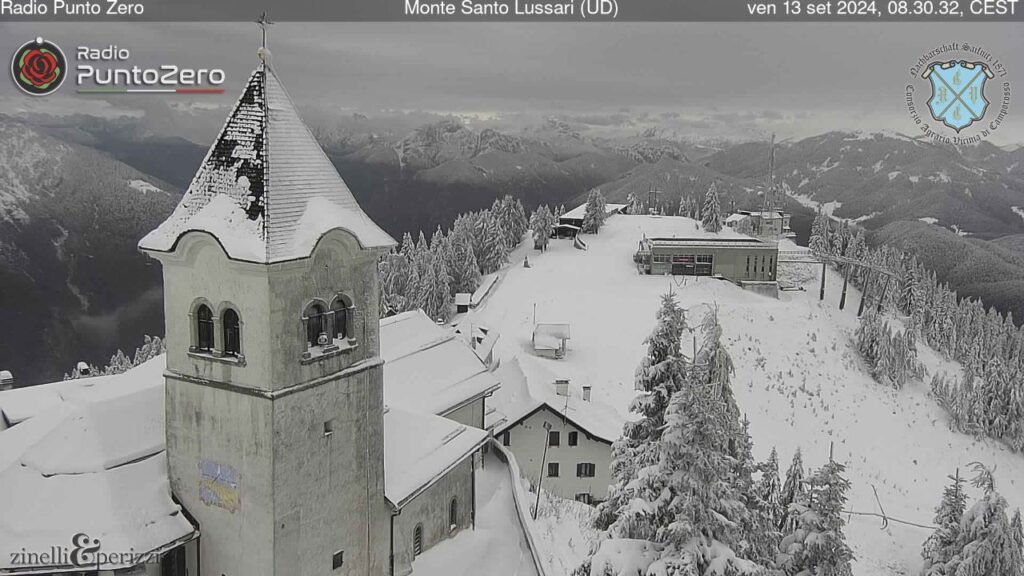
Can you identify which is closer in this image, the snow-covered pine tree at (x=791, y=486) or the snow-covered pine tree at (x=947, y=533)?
the snow-covered pine tree at (x=791, y=486)

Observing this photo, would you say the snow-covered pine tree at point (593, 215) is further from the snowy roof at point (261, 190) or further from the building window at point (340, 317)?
the snowy roof at point (261, 190)

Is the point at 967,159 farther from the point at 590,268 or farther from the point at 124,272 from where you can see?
the point at 124,272

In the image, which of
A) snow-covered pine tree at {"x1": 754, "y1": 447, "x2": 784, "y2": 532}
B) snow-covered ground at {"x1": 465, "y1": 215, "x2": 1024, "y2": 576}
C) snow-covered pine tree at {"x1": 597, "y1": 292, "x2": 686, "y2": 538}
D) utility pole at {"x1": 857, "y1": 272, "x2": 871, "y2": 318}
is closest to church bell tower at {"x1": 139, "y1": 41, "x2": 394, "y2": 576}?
snow-covered pine tree at {"x1": 597, "y1": 292, "x2": 686, "y2": 538}

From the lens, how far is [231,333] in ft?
60.4

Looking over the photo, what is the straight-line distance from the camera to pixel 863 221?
4870 inches

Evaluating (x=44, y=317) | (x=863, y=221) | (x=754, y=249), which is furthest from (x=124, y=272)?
(x=863, y=221)

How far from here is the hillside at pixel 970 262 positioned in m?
102

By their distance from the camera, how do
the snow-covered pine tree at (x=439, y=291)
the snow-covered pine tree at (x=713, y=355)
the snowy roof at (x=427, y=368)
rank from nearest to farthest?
the snow-covered pine tree at (x=713, y=355)
the snowy roof at (x=427, y=368)
the snow-covered pine tree at (x=439, y=291)

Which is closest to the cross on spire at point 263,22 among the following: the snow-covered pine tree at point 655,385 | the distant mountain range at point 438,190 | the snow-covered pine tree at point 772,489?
the snow-covered pine tree at point 655,385

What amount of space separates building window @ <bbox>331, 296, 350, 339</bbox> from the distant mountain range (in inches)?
1982

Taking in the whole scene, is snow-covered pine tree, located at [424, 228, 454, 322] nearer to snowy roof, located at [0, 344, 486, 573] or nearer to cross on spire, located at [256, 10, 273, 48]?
snowy roof, located at [0, 344, 486, 573]

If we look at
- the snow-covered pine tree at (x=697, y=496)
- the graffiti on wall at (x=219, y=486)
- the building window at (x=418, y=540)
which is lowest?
the building window at (x=418, y=540)

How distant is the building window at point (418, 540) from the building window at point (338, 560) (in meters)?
4.37

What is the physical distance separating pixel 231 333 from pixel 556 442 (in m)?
25.1
